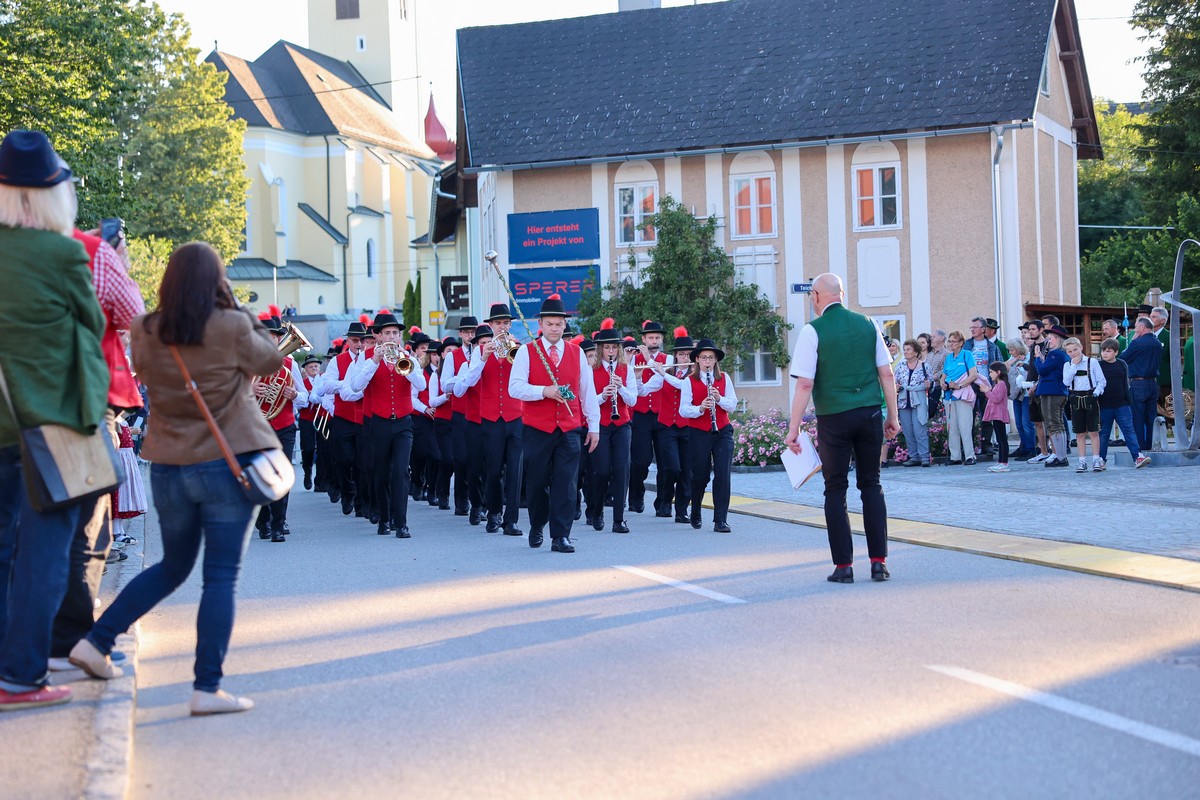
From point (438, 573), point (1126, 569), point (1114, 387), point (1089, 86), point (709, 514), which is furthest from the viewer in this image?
point (1089, 86)

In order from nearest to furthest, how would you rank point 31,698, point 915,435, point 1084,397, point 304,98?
point 31,698
point 1084,397
point 915,435
point 304,98

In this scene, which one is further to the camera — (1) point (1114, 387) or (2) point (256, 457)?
(1) point (1114, 387)

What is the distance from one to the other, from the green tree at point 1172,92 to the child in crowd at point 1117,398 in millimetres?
31253

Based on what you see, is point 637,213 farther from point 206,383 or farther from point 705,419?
point 206,383

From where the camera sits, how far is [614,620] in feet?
27.7

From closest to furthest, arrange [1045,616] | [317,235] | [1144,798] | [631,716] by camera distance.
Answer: [1144,798]
[631,716]
[1045,616]
[317,235]

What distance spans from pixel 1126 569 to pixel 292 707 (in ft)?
19.5

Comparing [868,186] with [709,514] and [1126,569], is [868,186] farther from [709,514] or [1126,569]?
[1126,569]

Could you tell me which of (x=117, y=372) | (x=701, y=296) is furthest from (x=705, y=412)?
(x=701, y=296)

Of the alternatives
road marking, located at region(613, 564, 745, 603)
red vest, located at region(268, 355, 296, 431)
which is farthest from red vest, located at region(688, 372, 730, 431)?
red vest, located at region(268, 355, 296, 431)

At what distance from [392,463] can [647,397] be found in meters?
2.97

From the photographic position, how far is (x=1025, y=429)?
21.3m

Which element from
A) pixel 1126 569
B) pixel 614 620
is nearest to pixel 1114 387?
pixel 1126 569

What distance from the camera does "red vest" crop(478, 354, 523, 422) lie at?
47.9 feet
